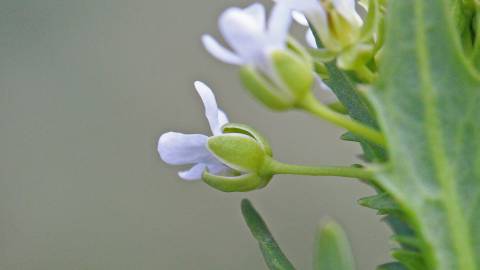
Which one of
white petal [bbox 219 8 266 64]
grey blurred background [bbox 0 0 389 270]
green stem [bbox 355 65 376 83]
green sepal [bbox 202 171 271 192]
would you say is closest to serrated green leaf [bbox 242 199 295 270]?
green sepal [bbox 202 171 271 192]

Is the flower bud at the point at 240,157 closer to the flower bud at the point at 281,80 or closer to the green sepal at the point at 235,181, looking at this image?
the green sepal at the point at 235,181

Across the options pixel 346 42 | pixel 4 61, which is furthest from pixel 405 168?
pixel 4 61

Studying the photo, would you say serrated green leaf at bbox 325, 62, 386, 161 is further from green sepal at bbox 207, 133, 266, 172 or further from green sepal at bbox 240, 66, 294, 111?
green sepal at bbox 240, 66, 294, 111

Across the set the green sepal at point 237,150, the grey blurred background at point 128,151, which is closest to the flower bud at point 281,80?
the green sepal at point 237,150

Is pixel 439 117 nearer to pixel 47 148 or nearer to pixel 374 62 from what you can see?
pixel 374 62

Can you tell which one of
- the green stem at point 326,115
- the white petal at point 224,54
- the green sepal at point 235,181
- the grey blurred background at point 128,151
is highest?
the grey blurred background at point 128,151

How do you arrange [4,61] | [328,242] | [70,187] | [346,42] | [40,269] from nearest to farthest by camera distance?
[346,42], [328,242], [40,269], [70,187], [4,61]
